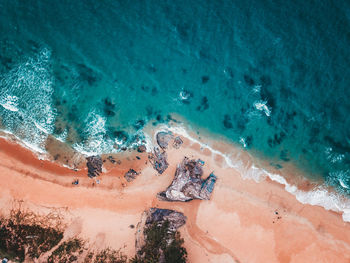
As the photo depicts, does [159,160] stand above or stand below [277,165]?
below

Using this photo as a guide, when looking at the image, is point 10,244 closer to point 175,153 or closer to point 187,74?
point 175,153

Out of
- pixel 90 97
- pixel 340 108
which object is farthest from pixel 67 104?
pixel 340 108

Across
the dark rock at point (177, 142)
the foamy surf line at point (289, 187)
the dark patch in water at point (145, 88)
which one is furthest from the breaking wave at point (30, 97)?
the dark rock at point (177, 142)

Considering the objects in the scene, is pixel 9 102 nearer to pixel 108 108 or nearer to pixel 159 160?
pixel 108 108

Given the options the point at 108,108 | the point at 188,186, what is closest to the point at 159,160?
the point at 188,186

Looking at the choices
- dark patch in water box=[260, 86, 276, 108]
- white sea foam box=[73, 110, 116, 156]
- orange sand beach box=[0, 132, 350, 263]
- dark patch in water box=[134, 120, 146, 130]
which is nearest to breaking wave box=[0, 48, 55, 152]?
orange sand beach box=[0, 132, 350, 263]

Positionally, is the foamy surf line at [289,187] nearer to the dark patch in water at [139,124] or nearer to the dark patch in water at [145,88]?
the dark patch in water at [139,124]

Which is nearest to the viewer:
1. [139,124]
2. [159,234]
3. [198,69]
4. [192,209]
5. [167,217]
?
[159,234]

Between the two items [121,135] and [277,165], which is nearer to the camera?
[121,135]

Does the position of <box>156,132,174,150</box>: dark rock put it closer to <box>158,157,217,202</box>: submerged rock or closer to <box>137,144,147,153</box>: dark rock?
<box>137,144,147,153</box>: dark rock
